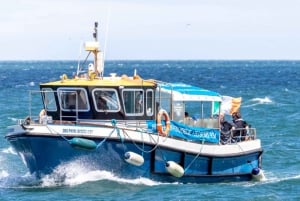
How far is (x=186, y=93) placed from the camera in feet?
89.4

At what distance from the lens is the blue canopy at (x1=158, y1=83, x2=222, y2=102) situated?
27000mm

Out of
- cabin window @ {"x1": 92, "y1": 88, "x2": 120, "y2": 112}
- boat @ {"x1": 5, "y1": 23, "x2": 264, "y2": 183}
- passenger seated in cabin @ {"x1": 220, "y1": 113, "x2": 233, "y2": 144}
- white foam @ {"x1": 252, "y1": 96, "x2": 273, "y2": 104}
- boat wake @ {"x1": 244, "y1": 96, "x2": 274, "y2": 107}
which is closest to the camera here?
boat @ {"x1": 5, "y1": 23, "x2": 264, "y2": 183}

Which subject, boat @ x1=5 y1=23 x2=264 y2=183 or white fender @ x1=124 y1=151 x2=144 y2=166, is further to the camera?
boat @ x1=5 y1=23 x2=264 y2=183

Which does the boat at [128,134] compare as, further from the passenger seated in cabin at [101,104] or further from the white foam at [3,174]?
the white foam at [3,174]

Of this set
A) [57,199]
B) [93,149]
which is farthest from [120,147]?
[57,199]

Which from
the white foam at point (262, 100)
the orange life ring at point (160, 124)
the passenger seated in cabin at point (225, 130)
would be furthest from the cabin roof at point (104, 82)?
the white foam at point (262, 100)

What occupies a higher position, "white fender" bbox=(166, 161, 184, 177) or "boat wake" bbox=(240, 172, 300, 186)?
"white fender" bbox=(166, 161, 184, 177)

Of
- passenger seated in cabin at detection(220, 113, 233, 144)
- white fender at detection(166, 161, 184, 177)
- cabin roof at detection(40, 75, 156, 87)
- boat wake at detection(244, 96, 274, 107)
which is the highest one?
cabin roof at detection(40, 75, 156, 87)

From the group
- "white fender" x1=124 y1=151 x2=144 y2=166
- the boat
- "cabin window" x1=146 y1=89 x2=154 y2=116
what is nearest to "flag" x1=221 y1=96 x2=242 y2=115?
the boat

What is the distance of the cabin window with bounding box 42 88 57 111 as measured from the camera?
2659cm

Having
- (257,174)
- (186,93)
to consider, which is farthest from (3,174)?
(257,174)

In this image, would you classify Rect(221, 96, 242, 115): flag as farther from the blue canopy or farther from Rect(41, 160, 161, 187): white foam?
Rect(41, 160, 161, 187): white foam

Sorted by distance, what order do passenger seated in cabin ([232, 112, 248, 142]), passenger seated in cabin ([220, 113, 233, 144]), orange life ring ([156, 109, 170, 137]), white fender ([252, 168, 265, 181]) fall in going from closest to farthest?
orange life ring ([156, 109, 170, 137])
passenger seated in cabin ([220, 113, 233, 144])
white fender ([252, 168, 265, 181])
passenger seated in cabin ([232, 112, 248, 142])

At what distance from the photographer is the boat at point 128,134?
82.9 ft
